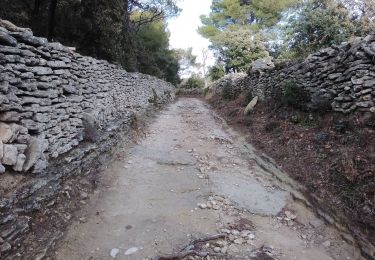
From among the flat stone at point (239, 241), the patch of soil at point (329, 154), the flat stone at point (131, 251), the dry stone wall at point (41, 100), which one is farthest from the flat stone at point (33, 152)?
the patch of soil at point (329, 154)

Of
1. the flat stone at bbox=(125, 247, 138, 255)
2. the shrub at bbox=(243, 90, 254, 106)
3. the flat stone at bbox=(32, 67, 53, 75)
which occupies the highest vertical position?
the flat stone at bbox=(32, 67, 53, 75)

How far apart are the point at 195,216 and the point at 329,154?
3035mm

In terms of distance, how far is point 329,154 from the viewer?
6.20m

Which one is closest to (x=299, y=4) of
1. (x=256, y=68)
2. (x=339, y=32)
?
(x=339, y=32)

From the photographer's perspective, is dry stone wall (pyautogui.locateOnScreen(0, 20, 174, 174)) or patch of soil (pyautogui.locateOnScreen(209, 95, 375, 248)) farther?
patch of soil (pyautogui.locateOnScreen(209, 95, 375, 248))

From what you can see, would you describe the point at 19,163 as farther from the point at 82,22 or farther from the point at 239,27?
the point at 239,27

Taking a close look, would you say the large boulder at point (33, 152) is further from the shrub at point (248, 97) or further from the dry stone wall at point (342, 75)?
the shrub at point (248, 97)

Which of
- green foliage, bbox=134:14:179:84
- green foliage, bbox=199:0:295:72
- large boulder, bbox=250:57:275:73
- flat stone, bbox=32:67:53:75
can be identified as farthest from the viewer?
green foliage, bbox=134:14:179:84

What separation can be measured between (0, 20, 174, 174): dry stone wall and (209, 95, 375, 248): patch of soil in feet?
13.9

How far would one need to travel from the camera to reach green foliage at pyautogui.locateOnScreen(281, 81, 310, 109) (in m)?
8.28

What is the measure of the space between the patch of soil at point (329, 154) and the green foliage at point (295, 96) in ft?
0.64

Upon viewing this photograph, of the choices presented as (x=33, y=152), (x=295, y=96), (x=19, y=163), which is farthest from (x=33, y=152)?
(x=295, y=96)

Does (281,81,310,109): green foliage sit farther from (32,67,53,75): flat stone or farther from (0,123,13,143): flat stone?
(0,123,13,143): flat stone

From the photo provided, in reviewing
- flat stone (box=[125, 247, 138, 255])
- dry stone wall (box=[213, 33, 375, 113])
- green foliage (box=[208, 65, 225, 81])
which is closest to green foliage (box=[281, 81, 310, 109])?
dry stone wall (box=[213, 33, 375, 113])
